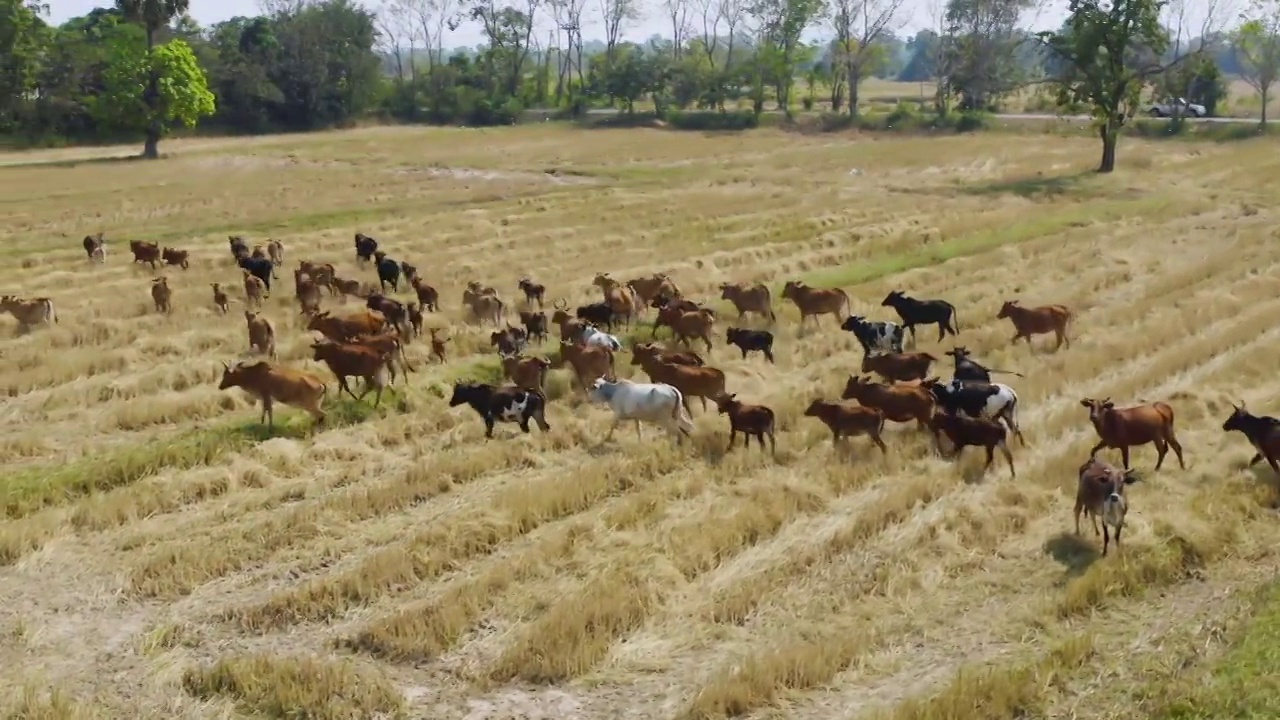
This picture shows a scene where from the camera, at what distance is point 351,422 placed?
15.7 metres

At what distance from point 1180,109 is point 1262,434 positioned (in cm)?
7040

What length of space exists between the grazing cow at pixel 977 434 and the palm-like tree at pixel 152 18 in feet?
186

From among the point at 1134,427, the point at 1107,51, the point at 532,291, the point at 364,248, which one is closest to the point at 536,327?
the point at 532,291

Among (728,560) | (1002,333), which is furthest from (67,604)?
(1002,333)

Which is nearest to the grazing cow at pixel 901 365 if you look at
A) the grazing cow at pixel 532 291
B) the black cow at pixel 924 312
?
the black cow at pixel 924 312

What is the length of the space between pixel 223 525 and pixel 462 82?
3561 inches

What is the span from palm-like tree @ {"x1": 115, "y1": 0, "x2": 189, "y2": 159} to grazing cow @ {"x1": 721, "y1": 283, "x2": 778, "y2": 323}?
4879 centimetres

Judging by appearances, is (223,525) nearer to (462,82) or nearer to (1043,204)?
(1043,204)

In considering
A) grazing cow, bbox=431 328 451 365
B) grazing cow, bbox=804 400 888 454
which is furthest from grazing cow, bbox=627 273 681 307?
grazing cow, bbox=804 400 888 454

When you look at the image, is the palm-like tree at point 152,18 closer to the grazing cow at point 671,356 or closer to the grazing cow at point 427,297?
the grazing cow at point 427,297

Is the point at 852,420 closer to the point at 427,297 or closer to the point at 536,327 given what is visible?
the point at 536,327

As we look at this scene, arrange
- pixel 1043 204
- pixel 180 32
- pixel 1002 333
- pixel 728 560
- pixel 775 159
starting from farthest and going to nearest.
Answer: pixel 180 32 → pixel 775 159 → pixel 1043 204 → pixel 1002 333 → pixel 728 560

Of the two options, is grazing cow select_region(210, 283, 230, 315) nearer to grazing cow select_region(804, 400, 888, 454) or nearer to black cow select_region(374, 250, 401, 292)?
black cow select_region(374, 250, 401, 292)

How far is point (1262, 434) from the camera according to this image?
12.9 meters
